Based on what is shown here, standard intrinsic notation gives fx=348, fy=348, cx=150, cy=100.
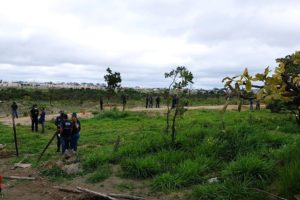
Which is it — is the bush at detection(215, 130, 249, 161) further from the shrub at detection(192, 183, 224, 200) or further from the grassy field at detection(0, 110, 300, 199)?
the shrub at detection(192, 183, 224, 200)

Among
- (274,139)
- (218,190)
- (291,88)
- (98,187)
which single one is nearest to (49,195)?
(98,187)

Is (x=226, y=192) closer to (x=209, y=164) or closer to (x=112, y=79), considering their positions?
(x=209, y=164)

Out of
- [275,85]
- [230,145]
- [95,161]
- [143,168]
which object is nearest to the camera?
[275,85]

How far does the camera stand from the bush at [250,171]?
679 centimetres

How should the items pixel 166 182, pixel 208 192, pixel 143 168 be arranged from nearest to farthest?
1. pixel 208 192
2. pixel 166 182
3. pixel 143 168

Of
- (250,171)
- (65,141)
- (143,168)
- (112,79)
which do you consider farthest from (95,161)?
(112,79)

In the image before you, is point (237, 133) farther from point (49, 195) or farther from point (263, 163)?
point (49, 195)

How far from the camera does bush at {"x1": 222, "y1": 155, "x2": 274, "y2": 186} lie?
679 cm

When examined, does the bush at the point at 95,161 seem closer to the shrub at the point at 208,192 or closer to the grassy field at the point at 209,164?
the grassy field at the point at 209,164

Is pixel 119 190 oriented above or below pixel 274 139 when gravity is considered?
below

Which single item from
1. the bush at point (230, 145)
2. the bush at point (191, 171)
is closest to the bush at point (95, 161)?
the bush at point (191, 171)

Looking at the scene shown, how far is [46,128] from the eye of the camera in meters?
19.1

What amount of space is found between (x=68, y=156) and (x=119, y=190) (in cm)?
299

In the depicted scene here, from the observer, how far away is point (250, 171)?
6.92 m
